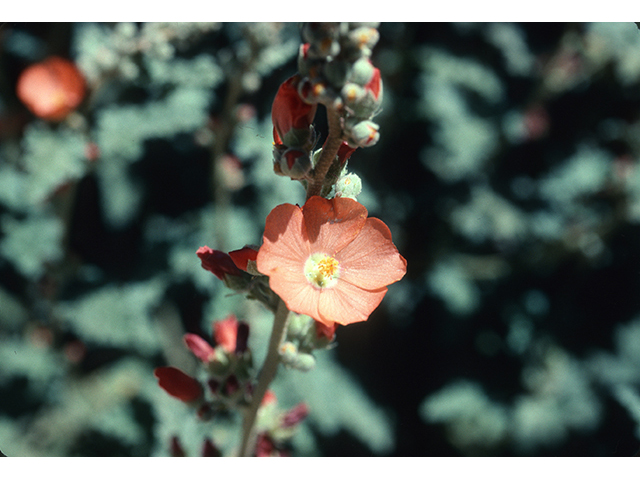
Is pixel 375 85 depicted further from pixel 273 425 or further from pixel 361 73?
pixel 273 425

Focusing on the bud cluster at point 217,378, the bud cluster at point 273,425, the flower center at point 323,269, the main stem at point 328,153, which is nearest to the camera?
the main stem at point 328,153

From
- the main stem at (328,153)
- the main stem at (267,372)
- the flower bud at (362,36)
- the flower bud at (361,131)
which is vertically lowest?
the main stem at (267,372)

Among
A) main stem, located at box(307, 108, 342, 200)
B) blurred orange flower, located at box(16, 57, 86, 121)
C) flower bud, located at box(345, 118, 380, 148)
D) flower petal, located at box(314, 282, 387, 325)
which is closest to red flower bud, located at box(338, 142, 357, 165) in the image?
main stem, located at box(307, 108, 342, 200)

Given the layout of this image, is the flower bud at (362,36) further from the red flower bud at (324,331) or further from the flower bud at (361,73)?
the red flower bud at (324,331)

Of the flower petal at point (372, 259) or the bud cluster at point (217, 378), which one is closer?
the flower petal at point (372, 259)

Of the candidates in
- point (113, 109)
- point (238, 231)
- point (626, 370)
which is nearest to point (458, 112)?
point (238, 231)

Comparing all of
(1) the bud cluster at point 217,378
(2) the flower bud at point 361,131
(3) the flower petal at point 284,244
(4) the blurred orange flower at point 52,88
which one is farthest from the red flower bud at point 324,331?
(4) the blurred orange flower at point 52,88
